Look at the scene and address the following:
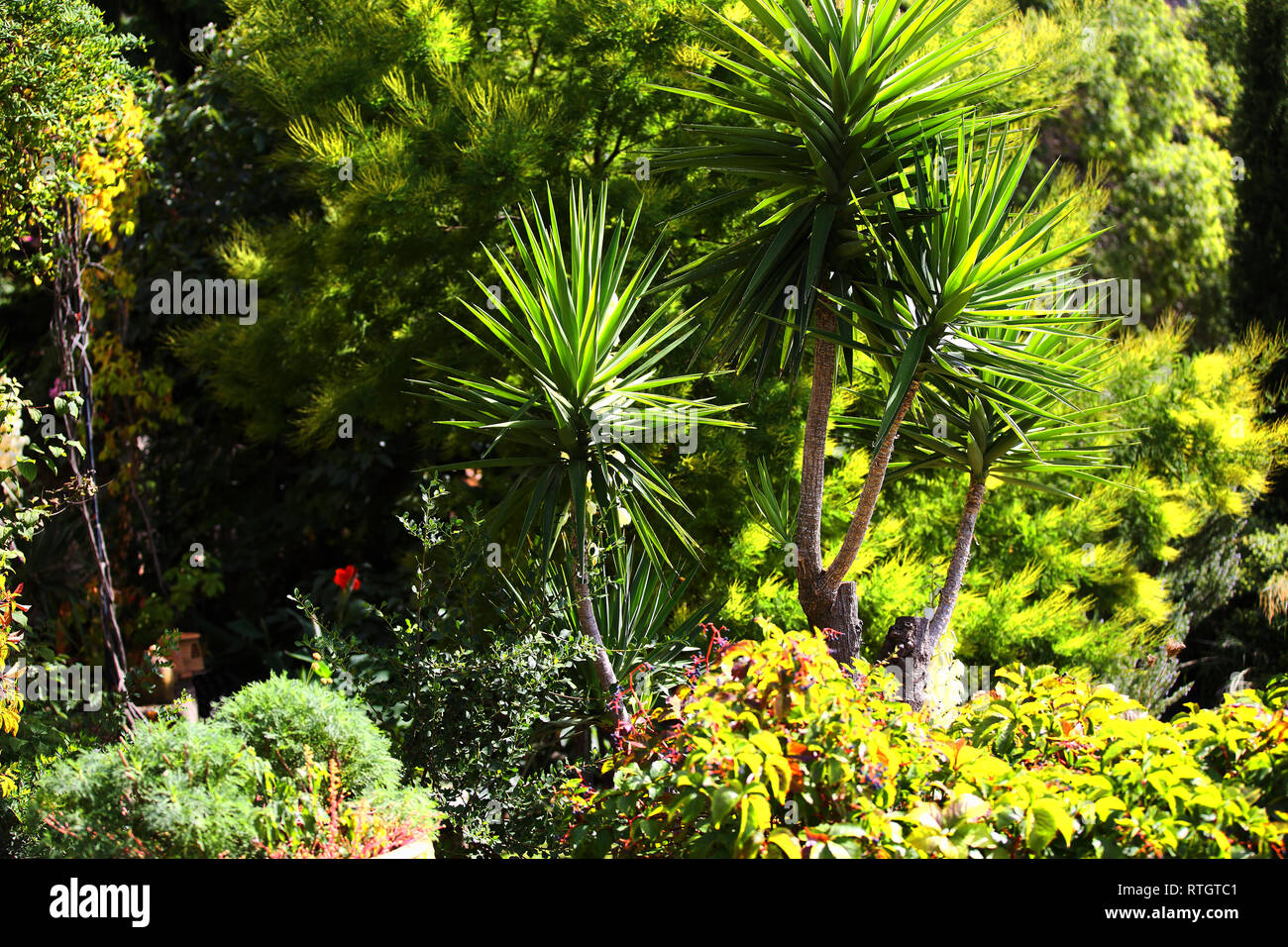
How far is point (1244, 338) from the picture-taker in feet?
28.0

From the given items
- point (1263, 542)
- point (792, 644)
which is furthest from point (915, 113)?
point (1263, 542)

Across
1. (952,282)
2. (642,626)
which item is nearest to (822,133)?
(952,282)

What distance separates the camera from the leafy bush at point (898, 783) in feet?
7.96

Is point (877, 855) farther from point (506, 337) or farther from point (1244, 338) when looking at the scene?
point (1244, 338)

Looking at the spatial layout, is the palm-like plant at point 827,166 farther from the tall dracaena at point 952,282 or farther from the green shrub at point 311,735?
the green shrub at point 311,735

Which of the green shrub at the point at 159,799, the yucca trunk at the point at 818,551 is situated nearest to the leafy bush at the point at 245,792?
the green shrub at the point at 159,799

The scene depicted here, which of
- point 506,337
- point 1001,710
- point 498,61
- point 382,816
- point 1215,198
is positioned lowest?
point 382,816

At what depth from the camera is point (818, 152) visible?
11.6ft

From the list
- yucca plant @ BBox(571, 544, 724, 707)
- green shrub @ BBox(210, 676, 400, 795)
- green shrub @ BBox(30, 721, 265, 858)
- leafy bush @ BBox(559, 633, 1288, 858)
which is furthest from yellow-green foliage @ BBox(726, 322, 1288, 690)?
green shrub @ BBox(30, 721, 265, 858)

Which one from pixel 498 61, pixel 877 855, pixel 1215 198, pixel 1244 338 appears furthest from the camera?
pixel 1215 198

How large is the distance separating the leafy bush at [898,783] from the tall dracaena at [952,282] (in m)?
0.97

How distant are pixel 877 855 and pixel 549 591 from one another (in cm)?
180

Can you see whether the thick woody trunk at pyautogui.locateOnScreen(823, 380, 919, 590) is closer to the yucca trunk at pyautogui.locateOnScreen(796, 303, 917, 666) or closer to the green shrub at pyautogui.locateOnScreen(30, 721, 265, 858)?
the yucca trunk at pyautogui.locateOnScreen(796, 303, 917, 666)

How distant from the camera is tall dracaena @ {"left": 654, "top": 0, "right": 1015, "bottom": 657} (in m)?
3.47
